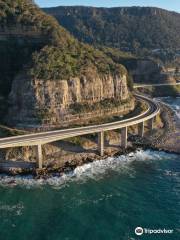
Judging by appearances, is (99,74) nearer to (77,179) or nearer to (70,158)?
(70,158)

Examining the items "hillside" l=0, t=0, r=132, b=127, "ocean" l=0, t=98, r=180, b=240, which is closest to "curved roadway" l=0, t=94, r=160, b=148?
"hillside" l=0, t=0, r=132, b=127

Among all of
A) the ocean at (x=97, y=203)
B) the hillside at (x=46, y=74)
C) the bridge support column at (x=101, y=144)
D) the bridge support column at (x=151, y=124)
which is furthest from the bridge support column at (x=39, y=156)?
the bridge support column at (x=151, y=124)

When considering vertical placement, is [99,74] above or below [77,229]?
above

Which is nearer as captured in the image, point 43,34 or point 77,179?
point 77,179

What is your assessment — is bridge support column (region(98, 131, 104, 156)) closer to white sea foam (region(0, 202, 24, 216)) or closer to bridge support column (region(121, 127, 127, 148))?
bridge support column (region(121, 127, 127, 148))

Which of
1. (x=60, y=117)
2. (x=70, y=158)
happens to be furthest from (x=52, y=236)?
(x=60, y=117)

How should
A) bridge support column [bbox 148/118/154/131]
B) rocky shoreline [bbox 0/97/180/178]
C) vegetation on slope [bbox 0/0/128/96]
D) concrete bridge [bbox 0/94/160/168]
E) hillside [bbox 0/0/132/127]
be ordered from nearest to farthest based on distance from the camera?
concrete bridge [bbox 0/94/160/168] < rocky shoreline [bbox 0/97/180/178] < hillside [bbox 0/0/132/127] < vegetation on slope [bbox 0/0/128/96] < bridge support column [bbox 148/118/154/131]

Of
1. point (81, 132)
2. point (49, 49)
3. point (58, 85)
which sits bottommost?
point (81, 132)

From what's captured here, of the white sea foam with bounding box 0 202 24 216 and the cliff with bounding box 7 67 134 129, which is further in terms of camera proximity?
the cliff with bounding box 7 67 134 129
